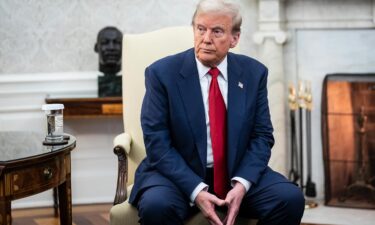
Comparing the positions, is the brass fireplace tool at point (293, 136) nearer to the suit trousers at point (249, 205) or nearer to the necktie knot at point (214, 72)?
the necktie knot at point (214, 72)

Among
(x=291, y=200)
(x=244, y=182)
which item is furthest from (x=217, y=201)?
A: (x=291, y=200)

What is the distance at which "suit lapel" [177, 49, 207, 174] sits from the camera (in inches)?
102

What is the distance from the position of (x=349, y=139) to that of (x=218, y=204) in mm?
2175

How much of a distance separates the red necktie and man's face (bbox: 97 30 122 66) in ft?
5.67

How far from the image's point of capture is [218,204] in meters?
2.45

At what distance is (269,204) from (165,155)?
424mm

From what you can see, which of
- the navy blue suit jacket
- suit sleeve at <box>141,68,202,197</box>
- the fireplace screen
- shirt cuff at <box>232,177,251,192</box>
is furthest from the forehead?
the fireplace screen

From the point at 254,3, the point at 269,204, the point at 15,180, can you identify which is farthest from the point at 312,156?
the point at 15,180

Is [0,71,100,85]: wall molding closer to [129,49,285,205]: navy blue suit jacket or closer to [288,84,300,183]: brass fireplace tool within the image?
[288,84,300,183]: brass fireplace tool

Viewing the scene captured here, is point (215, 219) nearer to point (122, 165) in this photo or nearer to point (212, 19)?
point (122, 165)

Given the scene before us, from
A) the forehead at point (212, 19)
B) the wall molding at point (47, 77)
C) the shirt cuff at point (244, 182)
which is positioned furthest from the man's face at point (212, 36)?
the wall molding at point (47, 77)

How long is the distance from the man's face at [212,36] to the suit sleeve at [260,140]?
0.76 feet

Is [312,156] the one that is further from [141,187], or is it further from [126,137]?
[141,187]

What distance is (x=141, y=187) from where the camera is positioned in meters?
2.54
